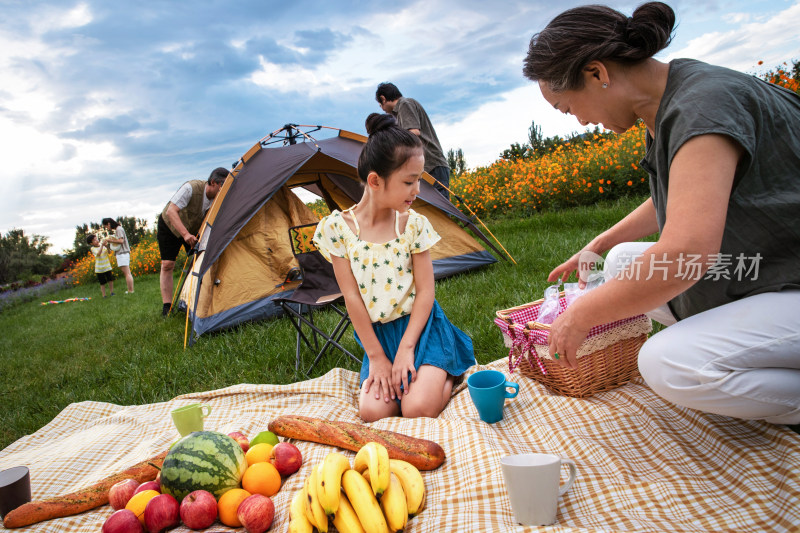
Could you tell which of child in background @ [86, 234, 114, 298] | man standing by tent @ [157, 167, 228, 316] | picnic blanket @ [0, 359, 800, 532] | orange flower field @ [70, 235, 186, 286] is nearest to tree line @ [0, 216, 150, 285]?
orange flower field @ [70, 235, 186, 286]

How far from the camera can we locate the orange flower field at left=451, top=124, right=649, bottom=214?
6.64 meters

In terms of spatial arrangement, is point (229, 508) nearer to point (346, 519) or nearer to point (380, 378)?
point (346, 519)

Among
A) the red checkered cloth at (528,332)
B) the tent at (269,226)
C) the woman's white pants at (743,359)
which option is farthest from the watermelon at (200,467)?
the tent at (269,226)

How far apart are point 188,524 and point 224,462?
19 cm

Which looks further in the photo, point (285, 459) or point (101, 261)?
point (101, 261)

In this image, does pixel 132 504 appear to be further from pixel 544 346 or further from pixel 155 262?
pixel 155 262

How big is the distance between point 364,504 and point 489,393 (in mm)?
799

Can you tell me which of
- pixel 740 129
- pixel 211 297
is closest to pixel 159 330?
pixel 211 297

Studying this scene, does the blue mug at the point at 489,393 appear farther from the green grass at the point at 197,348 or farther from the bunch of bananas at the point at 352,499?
the green grass at the point at 197,348

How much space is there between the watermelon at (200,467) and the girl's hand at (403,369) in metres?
0.82

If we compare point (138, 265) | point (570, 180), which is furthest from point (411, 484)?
point (138, 265)

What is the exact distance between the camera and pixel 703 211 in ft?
4.00

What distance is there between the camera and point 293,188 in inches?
213

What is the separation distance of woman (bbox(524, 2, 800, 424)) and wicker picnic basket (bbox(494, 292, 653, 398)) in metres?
0.45
